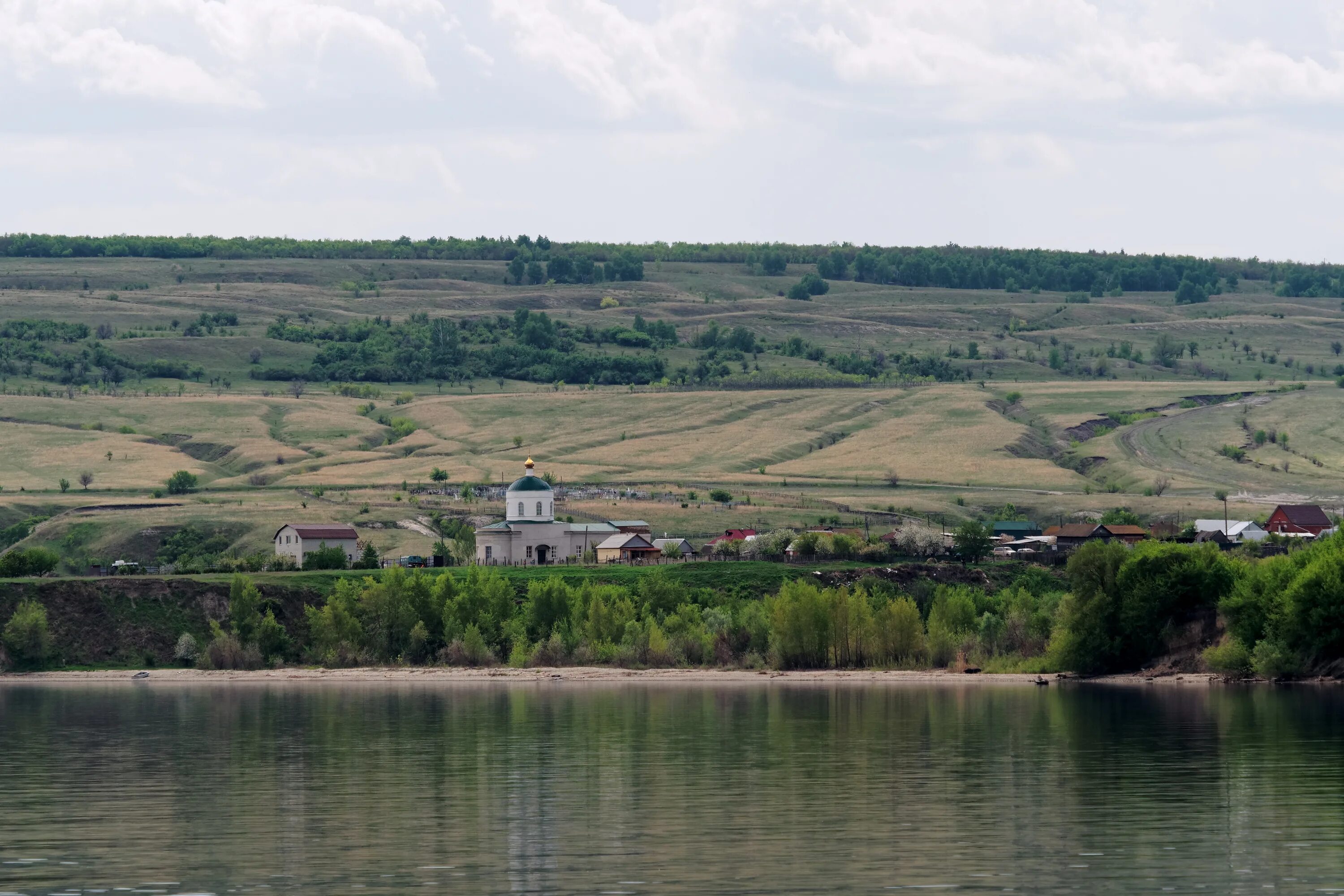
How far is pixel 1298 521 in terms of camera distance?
495 ft

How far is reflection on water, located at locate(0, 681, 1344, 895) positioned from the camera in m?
38.4

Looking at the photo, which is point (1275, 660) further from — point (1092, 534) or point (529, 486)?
point (529, 486)

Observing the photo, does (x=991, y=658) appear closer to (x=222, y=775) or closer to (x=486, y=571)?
(x=486, y=571)

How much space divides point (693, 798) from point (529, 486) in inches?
3569

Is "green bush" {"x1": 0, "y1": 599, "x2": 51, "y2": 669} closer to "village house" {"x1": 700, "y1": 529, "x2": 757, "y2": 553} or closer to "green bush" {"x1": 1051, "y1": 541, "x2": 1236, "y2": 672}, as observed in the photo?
"village house" {"x1": 700, "y1": 529, "x2": 757, "y2": 553}

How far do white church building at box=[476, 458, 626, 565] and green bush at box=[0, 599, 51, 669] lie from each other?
31.5 m

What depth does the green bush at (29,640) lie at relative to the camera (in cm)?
11488

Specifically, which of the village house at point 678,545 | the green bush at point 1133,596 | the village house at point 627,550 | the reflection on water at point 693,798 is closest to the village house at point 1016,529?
the village house at point 678,545

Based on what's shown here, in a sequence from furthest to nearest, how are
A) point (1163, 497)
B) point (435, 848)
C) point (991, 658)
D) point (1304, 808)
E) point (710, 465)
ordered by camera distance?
point (710, 465), point (1163, 497), point (991, 658), point (1304, 808), point (435, 848)

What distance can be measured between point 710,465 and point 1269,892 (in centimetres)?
16069

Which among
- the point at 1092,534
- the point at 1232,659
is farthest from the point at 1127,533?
the point at 1232,659

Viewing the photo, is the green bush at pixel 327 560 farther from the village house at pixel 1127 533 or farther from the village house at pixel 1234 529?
the village house at pixel 1234 529

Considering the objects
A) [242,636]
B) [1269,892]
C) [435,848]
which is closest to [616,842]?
[435,848]

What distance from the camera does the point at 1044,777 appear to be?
52.8m
